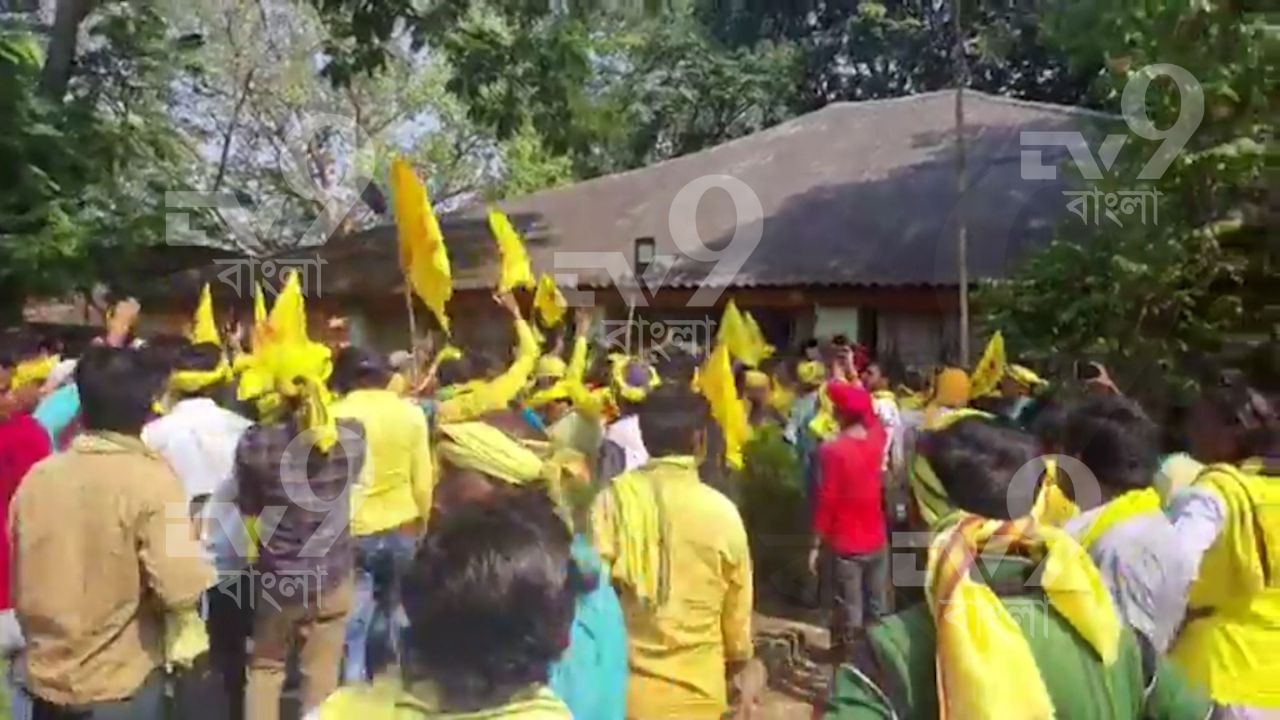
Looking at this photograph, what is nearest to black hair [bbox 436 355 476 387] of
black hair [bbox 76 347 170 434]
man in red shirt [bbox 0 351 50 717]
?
man in red shirt [bbox 0 351 50 717]

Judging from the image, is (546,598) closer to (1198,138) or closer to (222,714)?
(222,714)

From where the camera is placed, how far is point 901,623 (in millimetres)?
2654

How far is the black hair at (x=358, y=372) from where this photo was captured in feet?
20.7

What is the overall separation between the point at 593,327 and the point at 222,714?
412 inches

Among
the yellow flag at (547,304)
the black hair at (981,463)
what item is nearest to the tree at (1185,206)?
the yellow flag at (547,304)

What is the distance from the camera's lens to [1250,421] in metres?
4.18

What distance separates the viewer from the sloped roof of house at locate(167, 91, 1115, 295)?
17.2 m

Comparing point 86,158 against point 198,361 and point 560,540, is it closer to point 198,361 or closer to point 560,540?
point 198,361

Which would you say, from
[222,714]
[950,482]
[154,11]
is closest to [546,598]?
[950,482]

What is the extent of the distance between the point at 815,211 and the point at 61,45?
883 cm

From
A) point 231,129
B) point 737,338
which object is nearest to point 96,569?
point 737,338

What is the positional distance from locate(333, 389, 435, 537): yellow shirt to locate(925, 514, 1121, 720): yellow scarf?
3583 millimetres

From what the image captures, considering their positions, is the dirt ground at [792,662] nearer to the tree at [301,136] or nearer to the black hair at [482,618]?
the black hair at [482,618]

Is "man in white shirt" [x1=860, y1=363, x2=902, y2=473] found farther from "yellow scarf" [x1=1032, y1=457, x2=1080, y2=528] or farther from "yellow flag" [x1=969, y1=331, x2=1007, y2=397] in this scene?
"yellow scarf" [x1=1032, y1=457, x2=1080, y2=528]
